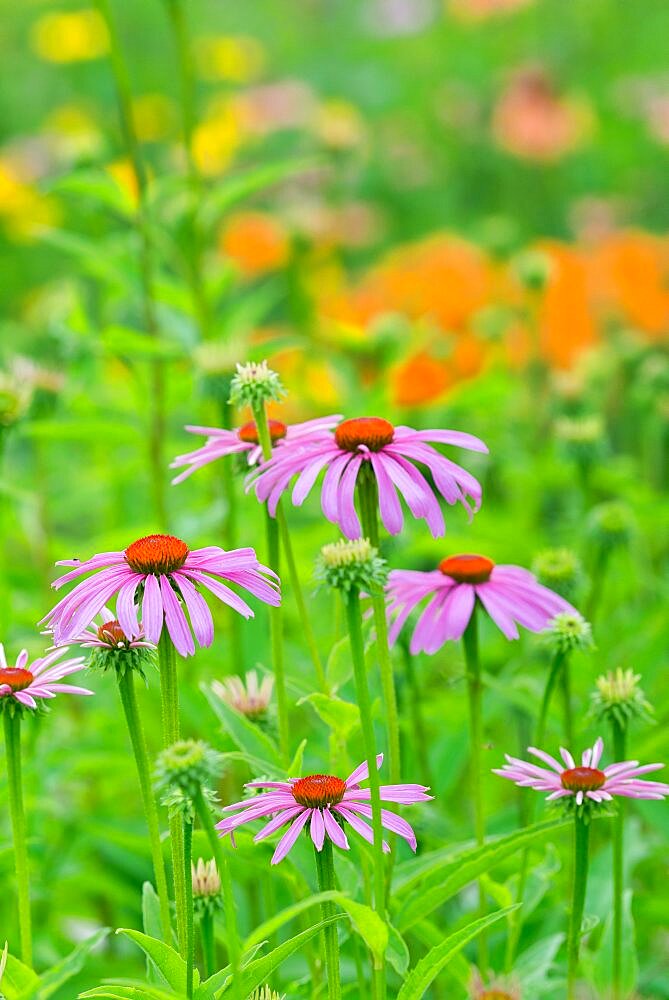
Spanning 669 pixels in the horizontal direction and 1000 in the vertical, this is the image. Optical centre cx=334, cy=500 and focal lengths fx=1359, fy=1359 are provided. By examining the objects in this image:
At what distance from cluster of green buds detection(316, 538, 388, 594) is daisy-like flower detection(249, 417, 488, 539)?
23mm

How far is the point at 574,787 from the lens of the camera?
63 centimetres

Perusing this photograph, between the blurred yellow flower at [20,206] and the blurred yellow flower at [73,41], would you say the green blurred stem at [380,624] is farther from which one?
the blurred yellow flower at [73,41]

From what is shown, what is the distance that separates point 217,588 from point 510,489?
1.50 metres

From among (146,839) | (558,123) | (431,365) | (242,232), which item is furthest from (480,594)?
(558,123)

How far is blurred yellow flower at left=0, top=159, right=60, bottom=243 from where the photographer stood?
2.90 m

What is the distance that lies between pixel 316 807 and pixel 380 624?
9cm

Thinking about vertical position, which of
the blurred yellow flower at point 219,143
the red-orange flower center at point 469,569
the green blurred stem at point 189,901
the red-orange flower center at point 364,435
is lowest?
the green blurred stem at point 189,901

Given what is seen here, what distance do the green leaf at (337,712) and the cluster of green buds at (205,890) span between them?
0.31 feet

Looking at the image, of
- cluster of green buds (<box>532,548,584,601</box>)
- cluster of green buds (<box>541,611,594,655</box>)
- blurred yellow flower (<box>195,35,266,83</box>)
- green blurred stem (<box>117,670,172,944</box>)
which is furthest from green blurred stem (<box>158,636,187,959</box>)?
blurred yellow flower (<box>195,35,266,83</box>)

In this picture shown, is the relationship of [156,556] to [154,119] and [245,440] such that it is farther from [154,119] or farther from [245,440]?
[154,119]

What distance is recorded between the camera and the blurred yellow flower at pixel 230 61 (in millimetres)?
4074

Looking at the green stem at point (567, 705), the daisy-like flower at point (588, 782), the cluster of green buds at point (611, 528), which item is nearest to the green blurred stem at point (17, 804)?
the daisy-like flower at point (588, 782)

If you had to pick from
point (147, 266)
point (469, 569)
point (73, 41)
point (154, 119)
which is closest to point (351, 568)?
point (469, 569)

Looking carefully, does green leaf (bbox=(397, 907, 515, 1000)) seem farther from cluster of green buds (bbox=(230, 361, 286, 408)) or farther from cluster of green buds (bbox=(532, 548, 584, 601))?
cluster of green buds (bbox=(532, 548, 584, 601))
